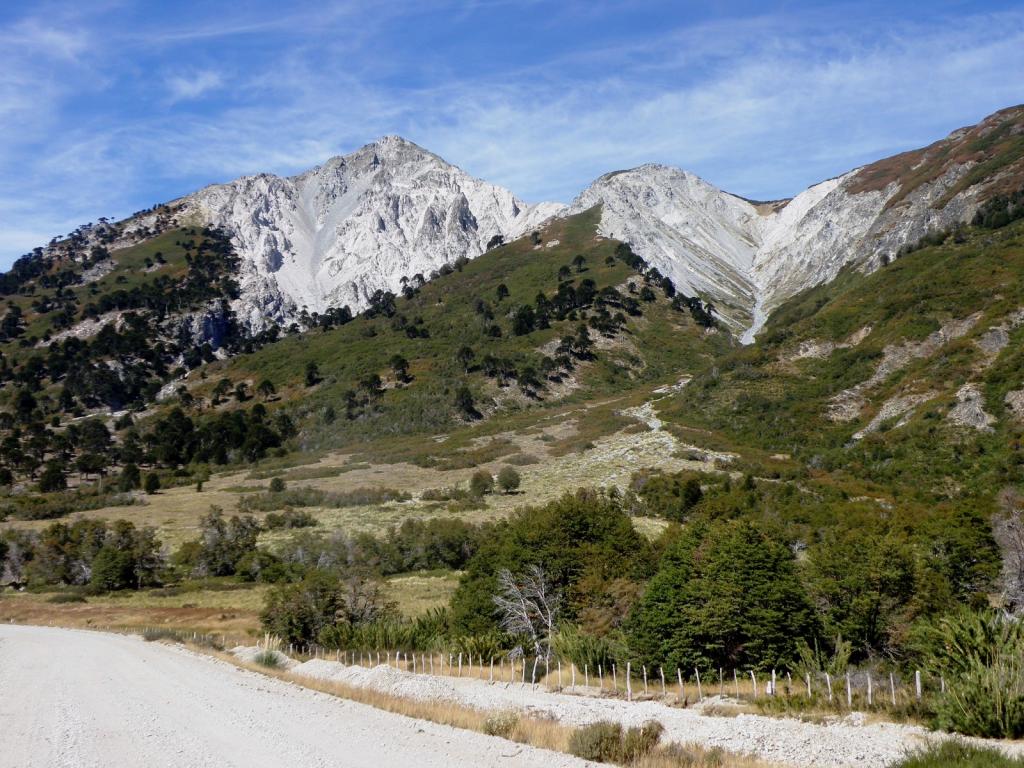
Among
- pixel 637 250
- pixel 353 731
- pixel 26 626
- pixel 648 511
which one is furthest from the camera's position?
pixel 637 250

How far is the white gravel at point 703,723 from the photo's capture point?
45.2 ft

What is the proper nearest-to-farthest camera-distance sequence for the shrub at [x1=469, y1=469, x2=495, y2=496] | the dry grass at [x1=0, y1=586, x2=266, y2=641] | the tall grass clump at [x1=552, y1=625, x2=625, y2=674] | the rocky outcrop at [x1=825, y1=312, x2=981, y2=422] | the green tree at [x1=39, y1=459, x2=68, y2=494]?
the tall grass clump at [x1=552, y1=625, x2=625, y2=674]
the dry grass at [x1=0, y1=586, x2=266, y2=641]
the shrub at [x1=469, y1=469, x2=495, y2=496]
the rocky outcrop at [x1=825, y1=312, x2=981, y2=422]
the green tree at [x1=39, y1=459, x2=68, y2=494]

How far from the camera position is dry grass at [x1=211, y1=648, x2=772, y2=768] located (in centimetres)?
1305

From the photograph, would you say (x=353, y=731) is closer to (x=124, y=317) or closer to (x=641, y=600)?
(x=641, y=600)

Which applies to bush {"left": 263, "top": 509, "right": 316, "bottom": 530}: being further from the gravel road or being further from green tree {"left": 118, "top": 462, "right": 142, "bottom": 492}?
the gravel road

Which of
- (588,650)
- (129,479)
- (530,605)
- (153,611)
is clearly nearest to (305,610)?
(530,605)

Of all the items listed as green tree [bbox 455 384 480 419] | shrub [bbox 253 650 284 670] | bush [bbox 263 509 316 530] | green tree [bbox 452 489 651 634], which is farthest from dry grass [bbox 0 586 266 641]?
green tree [bbox 455 384 480 419]

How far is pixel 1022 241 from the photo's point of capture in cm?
8731

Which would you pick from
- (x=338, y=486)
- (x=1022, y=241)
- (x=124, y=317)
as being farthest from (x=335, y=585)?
(x=124, y=317)

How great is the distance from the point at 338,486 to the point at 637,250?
391 ft

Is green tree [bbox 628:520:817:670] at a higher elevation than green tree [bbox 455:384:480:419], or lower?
lower

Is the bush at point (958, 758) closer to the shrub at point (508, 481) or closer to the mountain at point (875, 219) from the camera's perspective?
the shrub at point (508, 481)

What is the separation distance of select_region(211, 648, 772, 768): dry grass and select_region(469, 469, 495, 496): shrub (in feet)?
150

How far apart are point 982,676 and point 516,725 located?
9494mm
